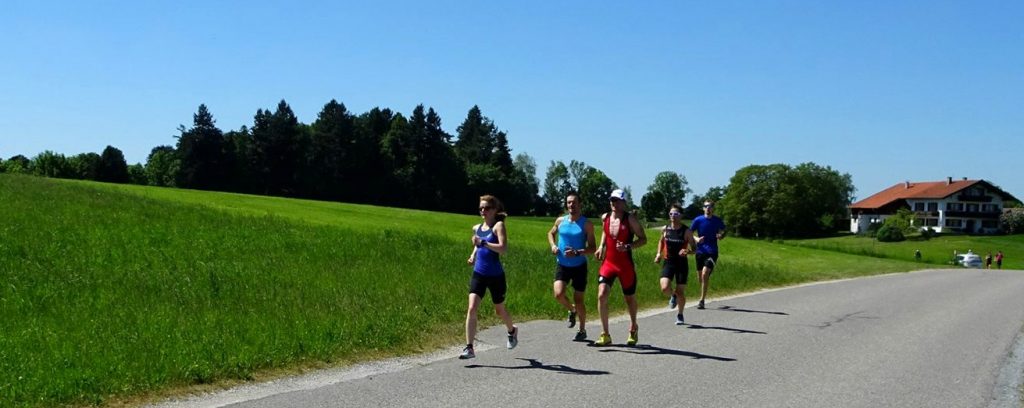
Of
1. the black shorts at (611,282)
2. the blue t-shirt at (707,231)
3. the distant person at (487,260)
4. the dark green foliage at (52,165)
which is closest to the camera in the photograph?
the distant person at (487,260)

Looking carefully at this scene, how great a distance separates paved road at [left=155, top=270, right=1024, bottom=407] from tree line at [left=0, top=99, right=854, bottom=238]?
8110 cm

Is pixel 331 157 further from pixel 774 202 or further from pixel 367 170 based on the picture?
pixel 774 202

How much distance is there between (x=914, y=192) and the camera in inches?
4628

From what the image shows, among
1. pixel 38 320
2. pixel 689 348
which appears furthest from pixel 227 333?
pixel 689 348

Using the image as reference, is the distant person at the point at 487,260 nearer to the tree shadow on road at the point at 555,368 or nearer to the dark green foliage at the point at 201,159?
the tree shadow on road at the point at 555,368

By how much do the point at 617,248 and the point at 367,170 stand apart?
304 ft

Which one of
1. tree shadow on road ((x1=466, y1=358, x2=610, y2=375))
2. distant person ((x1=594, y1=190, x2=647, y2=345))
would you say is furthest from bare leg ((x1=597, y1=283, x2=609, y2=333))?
tree shadow on road ((x1=466, y1=358, x2=610, y2=375))

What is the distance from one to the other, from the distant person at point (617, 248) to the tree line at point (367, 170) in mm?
83875

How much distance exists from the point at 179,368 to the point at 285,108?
101 meters

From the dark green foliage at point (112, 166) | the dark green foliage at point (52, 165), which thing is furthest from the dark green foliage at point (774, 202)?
the dark green foliage at point (52, 165)

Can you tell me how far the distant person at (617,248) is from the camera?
9.87 meters

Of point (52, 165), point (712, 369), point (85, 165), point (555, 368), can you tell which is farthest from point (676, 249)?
point (52, 165)

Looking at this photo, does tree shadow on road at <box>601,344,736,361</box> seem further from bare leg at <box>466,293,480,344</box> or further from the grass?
the grass

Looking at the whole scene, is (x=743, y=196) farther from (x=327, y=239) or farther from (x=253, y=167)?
(x=327, y=239)
